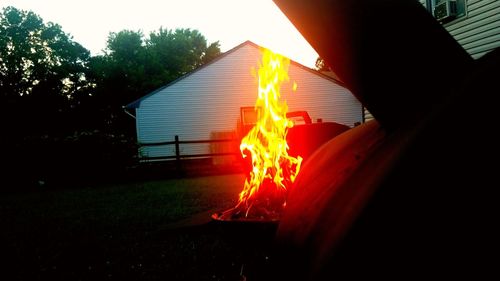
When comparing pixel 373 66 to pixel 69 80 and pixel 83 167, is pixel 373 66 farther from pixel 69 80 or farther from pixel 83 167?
pixel 69 80

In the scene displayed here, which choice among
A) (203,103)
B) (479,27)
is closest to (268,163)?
(479,27)

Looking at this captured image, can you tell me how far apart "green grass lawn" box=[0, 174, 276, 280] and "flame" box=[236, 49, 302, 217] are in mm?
568

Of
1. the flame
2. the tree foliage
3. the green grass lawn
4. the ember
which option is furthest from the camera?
the tree foliage

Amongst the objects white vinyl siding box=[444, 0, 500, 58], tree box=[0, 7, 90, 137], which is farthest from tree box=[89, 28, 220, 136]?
white vinyl siding box=[444, 0, 500, 58]

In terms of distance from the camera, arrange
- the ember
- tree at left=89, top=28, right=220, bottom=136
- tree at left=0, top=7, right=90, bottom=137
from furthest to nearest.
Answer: tree at left=89, top=28, right=220, bottom=136 → tree at left=0, top=7, right=90, bottom=137 → the ember

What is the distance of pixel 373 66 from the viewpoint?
3.36 ft

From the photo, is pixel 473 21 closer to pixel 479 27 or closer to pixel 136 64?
pixel 479 27

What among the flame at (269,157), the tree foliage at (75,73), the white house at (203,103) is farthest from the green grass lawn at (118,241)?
the tree foliage at (75,73)

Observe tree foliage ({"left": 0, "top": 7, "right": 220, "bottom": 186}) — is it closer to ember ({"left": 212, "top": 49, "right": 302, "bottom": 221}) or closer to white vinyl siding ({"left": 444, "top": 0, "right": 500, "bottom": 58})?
white vinyl siding ({"left": 444, "top": 0, "right": 500, "bottom": 58})

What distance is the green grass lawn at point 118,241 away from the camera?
416cm

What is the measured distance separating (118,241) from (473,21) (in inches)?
466

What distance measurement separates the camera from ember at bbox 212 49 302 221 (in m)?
3.18

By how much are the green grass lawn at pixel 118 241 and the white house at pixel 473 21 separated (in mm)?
8682

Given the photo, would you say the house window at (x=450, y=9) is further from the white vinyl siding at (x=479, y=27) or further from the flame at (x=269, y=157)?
the flame at (x=269, y=157)
